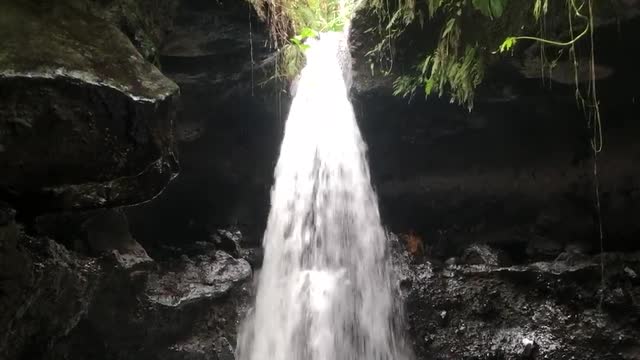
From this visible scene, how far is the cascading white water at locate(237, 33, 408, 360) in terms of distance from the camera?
504 centimetres

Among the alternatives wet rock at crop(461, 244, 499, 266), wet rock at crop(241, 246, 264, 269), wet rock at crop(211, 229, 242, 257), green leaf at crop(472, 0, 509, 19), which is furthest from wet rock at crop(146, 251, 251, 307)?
green leaf at crop(472, 0, 509, 19)

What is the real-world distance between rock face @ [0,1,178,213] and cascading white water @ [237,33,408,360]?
2627 millimetres

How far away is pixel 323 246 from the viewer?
19.0 ft

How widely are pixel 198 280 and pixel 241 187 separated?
5.25 ft

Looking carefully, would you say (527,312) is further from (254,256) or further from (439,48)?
(254,256)

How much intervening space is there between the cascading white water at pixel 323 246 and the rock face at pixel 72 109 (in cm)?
263

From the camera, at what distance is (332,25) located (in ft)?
19.6

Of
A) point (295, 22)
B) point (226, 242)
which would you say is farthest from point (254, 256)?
point (295, 22)

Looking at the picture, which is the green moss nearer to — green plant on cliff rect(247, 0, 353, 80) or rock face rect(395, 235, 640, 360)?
green plant on cliff rect(247, 0, 353, 80)

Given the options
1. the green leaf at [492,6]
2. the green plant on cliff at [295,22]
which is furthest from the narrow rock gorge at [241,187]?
the green leaf at [492,6]

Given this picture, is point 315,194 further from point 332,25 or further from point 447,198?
point 332,25

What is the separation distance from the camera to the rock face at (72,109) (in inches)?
101

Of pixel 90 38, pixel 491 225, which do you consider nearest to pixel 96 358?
pixel 90 38

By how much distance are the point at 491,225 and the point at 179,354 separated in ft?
12.1
